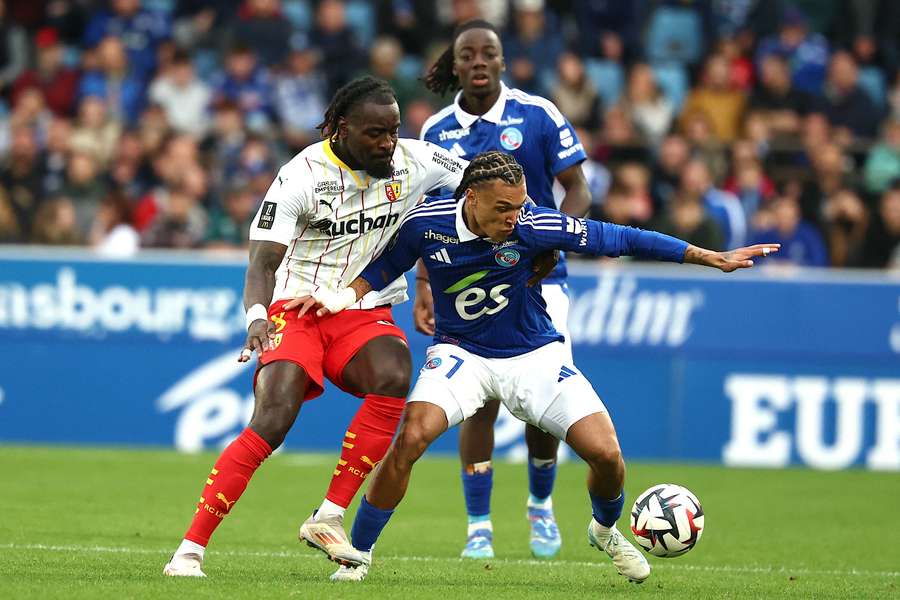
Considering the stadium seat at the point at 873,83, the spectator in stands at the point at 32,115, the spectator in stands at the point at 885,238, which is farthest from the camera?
the stadium seat at the point at 873,83

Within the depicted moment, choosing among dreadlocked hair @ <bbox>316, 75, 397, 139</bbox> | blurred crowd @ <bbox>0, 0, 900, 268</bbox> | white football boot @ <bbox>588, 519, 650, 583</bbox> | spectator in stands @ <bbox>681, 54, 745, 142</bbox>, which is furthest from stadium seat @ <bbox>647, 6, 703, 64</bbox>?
white football boot @ <bbox>588, 519, 650, 583</bbox>

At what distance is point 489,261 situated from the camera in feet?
25.3

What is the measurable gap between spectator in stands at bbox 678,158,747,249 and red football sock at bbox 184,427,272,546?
9.11 m

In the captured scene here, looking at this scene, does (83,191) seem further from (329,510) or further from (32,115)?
(329,510)

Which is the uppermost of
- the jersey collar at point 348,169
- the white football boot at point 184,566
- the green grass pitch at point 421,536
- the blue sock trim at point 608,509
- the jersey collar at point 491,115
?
the jersey collar at point 491,115

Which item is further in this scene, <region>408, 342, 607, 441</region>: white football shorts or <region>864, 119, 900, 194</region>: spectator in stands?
<region>864, 119, 900, 194</region>: spectator in stands

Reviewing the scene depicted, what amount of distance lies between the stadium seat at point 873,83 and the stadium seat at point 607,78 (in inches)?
119

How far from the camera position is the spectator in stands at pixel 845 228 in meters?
16.3

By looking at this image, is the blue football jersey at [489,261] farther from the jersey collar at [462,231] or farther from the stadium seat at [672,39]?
the stadium seat at [672,39]

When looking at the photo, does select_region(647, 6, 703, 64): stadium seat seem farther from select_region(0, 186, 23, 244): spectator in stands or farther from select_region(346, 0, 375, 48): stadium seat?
select_region(0, 186, 23, 244): spectator in stands

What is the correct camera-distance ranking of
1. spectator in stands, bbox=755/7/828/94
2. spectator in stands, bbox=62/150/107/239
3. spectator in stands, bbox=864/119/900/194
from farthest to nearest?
spectator in stands, bbox=755/7/828/94 → spectator in stands, bbox=864/119/900/194 → spectator in stands, bbox=62/150/107/239

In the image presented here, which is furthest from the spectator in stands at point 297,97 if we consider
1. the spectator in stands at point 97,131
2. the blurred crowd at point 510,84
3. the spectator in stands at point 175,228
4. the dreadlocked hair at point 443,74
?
the dreadlocked hair at point 443,74

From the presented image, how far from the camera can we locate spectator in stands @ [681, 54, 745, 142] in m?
18.2

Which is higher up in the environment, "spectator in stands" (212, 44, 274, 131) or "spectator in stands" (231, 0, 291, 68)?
"spectator in stands" (231, 0, 291, 68)
